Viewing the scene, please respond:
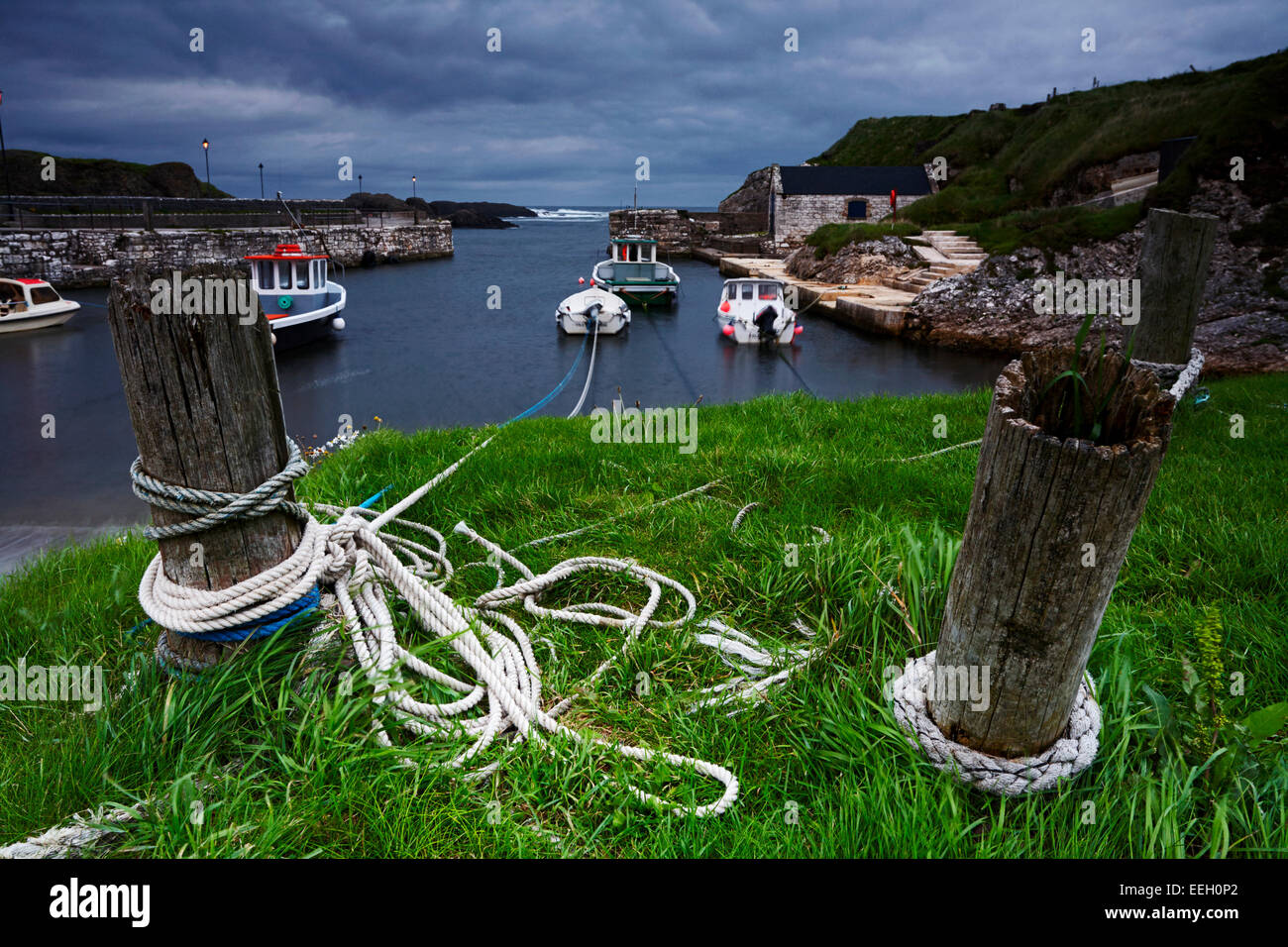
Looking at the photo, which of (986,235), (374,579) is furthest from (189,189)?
(374,579)

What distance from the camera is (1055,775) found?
2111mm

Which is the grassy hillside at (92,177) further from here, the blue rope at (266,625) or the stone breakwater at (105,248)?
the blue rope at (266,625)

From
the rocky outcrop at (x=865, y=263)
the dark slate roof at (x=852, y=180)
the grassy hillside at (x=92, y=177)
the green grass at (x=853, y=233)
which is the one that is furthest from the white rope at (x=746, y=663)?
the grassy hillside at (x=92, y=177)

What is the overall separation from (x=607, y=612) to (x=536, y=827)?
1.27 m

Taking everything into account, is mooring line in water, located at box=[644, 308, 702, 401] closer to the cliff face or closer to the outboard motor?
the outboard motor

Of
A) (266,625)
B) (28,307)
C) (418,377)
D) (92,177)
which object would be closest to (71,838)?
(266,625)

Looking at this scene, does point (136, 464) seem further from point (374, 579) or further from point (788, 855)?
point (788, 855)

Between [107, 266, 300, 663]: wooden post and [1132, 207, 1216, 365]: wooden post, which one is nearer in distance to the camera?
[107, 266, 300, 663]: wooden post

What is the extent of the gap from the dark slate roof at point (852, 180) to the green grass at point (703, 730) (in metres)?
45.5

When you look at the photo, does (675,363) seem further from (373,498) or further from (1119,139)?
(1119,139)

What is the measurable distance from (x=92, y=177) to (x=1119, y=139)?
72.0 metres

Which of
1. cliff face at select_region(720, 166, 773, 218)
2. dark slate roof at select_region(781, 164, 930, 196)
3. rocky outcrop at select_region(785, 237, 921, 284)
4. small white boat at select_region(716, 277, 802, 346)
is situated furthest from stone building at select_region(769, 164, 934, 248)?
small white boat at select_region(716, 277, 802, 346)

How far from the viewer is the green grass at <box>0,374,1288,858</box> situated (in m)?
2.02

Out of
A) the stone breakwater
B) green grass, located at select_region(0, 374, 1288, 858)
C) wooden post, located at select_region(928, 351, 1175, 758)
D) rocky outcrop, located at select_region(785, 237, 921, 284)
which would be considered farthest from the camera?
the stone breakwater
